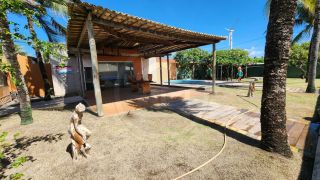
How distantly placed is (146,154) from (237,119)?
3.53 metres

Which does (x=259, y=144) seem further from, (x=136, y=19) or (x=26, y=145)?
(x=26, y=145)

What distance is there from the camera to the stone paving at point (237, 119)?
4.41m

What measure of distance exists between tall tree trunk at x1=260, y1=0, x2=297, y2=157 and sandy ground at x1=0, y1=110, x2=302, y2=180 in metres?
0.34

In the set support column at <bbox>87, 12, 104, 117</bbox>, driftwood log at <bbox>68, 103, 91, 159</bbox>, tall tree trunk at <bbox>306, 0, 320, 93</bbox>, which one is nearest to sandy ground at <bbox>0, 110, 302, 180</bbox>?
driftwood log at <bbox>68, 103, 91, 159</bbox>

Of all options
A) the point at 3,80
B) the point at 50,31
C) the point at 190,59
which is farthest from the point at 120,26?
the point at 190,59

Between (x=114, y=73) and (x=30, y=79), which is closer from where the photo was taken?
(x=30, y=79)

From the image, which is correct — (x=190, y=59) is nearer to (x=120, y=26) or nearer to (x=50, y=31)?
(x=50, y=31)

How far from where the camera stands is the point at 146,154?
12.6 feet

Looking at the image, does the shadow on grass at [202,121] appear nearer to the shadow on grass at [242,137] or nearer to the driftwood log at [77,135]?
the shadow on grass at [242,137]

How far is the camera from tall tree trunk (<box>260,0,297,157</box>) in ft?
10.8

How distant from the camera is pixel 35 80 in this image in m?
12.3

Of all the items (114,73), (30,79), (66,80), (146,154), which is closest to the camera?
(146,154)

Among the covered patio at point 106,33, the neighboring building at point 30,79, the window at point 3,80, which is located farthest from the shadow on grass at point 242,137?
→ the window at point 3,80

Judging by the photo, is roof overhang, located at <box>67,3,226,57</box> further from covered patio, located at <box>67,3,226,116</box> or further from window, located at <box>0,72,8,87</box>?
window, located at <box>0,72,8,87</box>
